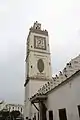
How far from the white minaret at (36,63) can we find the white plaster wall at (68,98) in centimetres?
1251

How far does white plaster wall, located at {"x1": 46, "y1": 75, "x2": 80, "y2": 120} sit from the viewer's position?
30.3 ft

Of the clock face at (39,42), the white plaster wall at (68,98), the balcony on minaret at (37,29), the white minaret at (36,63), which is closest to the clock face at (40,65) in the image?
the white minaret at (36,63)

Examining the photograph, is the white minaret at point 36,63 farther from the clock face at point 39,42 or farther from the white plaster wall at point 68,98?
the white plaster wall at point 68,98

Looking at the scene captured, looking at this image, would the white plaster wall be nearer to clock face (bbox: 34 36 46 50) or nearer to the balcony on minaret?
clock face (bbox: 34 36 46 50)

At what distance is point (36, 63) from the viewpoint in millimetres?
27547

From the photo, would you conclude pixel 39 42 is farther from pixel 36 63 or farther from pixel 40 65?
pixel 40 65

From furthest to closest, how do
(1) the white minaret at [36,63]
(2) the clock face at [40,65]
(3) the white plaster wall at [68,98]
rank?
(2) the clock face at [40,65] → (1) the white minaret at [36,63] → (3) the white plaster wall at [68,98]

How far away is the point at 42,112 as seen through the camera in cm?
1580

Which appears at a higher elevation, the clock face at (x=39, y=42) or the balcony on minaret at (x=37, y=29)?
the balcony on minaret at (x=37, y=29)

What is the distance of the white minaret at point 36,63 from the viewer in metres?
25.4

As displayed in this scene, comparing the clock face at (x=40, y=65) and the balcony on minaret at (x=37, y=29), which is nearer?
the clock face at (x=40, y=65)

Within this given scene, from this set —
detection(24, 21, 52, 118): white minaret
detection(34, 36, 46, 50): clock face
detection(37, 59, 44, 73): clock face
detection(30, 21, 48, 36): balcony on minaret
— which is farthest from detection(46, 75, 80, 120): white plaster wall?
detection(30, 21, 48, 36): balcony on minaret

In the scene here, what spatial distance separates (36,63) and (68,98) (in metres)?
17.6

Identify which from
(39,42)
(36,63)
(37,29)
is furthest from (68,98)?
(37,29)
